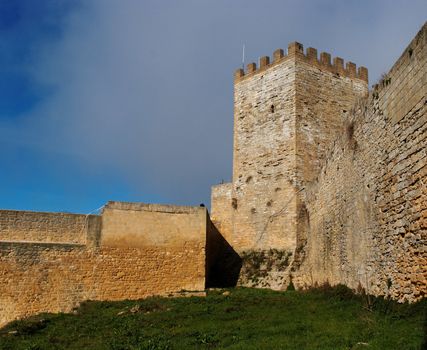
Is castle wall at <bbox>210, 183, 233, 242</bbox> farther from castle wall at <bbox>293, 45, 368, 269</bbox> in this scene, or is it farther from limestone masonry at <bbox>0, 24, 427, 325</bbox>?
castle wall at <bbox>293, 45, 368, 269</bbox>

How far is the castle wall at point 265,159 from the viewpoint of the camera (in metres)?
20.3

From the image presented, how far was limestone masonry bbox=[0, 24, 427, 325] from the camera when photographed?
29.3ft

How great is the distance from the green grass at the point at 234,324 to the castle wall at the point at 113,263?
644mm

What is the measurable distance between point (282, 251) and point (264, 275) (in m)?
1.15

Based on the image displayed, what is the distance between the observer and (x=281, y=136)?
2095cm

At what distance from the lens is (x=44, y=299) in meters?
15.2

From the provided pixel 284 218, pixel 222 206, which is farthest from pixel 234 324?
pixel 222 206

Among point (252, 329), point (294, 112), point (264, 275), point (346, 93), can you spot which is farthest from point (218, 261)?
point (252, 329)

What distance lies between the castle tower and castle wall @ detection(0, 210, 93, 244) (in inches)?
298

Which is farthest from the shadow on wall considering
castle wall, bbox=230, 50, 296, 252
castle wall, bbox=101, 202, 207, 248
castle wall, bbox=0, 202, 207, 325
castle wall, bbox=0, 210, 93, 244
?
castle wall, bbox=0, 210, 93, 244

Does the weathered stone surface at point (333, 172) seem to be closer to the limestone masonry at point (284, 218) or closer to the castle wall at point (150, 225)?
the limestone masonry at point (284, 218)

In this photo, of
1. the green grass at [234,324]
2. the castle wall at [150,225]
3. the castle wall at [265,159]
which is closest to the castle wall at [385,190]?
the green grass at [234,324]

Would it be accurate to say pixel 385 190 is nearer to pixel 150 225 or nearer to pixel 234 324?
pixel 234 324

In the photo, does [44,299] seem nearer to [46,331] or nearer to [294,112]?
[46,331]
